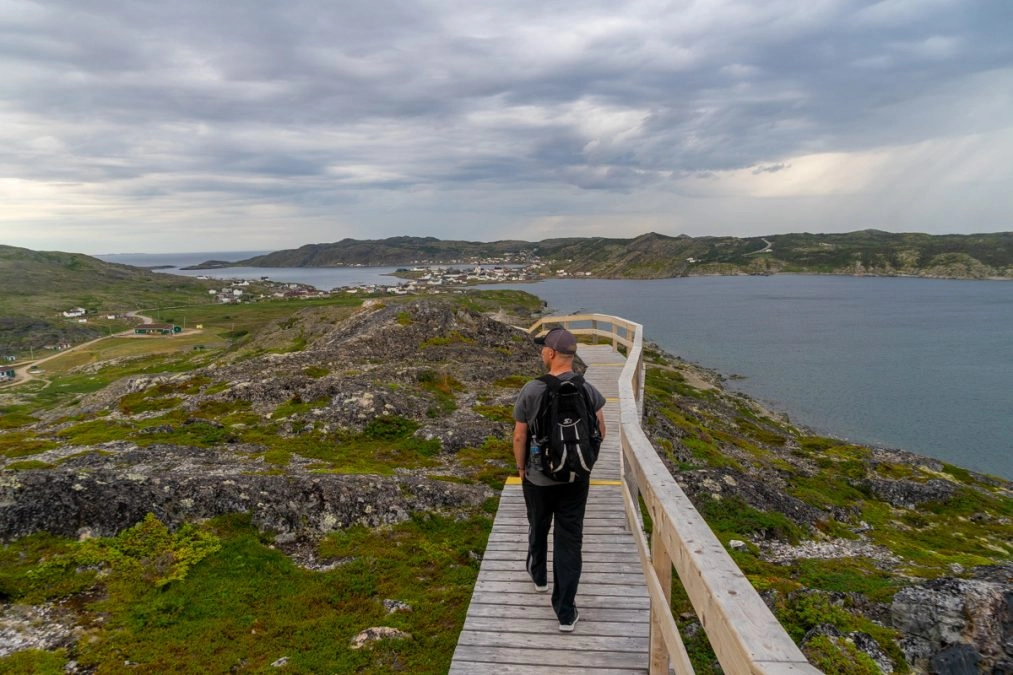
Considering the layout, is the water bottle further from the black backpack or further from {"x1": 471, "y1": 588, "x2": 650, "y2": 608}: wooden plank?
{"x1": 471, "y1": 588, "x2": 650, "y2": 608}: wooden plank

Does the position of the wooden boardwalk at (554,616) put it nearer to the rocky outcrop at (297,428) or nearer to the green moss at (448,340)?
the rocky outcrop at (297,428)

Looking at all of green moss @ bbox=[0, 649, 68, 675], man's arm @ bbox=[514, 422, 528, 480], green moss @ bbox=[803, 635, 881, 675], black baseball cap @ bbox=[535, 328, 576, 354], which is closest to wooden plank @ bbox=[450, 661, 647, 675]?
man's arm @ bbox=[514, 422, 528, 480]

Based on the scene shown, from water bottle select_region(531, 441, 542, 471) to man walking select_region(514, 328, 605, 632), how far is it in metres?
0.03

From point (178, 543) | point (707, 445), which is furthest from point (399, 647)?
point (707, 445)

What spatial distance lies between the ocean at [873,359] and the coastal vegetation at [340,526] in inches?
1186

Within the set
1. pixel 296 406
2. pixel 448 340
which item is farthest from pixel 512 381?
pixel 296 406

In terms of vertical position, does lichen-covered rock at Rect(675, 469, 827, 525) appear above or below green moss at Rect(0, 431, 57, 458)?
below

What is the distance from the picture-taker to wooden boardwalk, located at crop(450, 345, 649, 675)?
5.45 meters

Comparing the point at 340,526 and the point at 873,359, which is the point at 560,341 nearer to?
the point at 340,526

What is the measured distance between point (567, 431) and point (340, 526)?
6618mm

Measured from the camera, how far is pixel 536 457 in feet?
18.8

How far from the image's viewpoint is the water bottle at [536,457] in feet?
18.5

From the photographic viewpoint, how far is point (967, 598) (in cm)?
892

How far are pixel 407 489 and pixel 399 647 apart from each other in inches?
187
